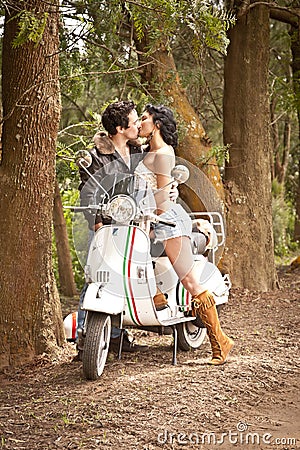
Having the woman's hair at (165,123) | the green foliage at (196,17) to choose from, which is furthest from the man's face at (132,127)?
the green foliage at (196,17)

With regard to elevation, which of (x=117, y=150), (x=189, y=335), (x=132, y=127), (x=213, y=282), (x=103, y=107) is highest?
(x=103, y=107)

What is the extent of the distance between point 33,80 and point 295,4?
5.01 metres

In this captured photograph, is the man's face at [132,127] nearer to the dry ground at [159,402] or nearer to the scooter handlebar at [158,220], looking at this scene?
the scooter handlebar at [158,220]

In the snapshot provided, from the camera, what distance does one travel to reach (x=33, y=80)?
526 centimetres

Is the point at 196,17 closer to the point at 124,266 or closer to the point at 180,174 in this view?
the point at 180,174

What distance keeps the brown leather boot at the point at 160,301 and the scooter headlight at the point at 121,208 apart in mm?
642

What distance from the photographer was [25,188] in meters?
5.26

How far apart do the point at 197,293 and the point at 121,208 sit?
858mm

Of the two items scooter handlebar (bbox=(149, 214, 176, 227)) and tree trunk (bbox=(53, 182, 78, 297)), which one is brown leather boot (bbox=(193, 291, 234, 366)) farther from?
tree trunk (bbox=(53, 182, 78, 297))

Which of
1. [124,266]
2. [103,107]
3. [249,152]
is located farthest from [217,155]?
[124,266]

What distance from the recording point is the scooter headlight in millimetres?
4656

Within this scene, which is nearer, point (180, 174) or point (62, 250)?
point (180, 174)

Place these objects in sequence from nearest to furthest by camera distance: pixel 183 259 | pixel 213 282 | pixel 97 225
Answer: pixel 97 225 < pixel 183 259 < pixel 213 282

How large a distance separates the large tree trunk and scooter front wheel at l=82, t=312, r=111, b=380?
30.6 inches
